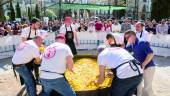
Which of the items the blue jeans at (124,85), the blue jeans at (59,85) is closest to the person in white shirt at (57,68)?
the blue jeans at (59,85)

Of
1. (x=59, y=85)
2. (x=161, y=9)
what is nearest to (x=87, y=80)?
(x=59, y=85)

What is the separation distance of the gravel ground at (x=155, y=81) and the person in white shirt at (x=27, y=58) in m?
2.04

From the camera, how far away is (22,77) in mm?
8227

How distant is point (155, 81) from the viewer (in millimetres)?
11328

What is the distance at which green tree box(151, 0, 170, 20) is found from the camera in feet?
145

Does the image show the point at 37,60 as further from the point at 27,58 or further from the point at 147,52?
the point at 147,52

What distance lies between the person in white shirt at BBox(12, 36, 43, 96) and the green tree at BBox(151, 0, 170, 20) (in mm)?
37791

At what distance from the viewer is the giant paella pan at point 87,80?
728 centimetres

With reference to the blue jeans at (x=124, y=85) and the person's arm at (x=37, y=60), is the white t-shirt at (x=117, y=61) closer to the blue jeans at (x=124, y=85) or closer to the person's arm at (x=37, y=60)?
the blue jeans at (x=124, y=85)

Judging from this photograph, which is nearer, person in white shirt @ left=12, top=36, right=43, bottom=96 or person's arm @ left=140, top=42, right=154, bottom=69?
person's arm @ left=140, top=42, right=154, bottom=69

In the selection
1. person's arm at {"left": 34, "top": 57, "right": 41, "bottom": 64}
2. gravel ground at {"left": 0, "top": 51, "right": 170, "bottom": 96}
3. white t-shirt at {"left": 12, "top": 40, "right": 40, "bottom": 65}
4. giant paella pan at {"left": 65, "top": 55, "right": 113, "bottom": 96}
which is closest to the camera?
giant paella pan at {"left": 65, "top": 55, "right": 113, "bottom": 96}

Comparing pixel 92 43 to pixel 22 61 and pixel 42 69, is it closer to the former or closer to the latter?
pixel 22 61

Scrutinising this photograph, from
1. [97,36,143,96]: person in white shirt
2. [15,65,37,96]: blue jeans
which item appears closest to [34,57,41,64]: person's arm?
[15,65,37,96]: blue jeans

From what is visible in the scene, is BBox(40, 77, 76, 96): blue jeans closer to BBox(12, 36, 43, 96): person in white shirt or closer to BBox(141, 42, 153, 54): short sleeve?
BBox(12, 36, 43, 96): person in white shirt
